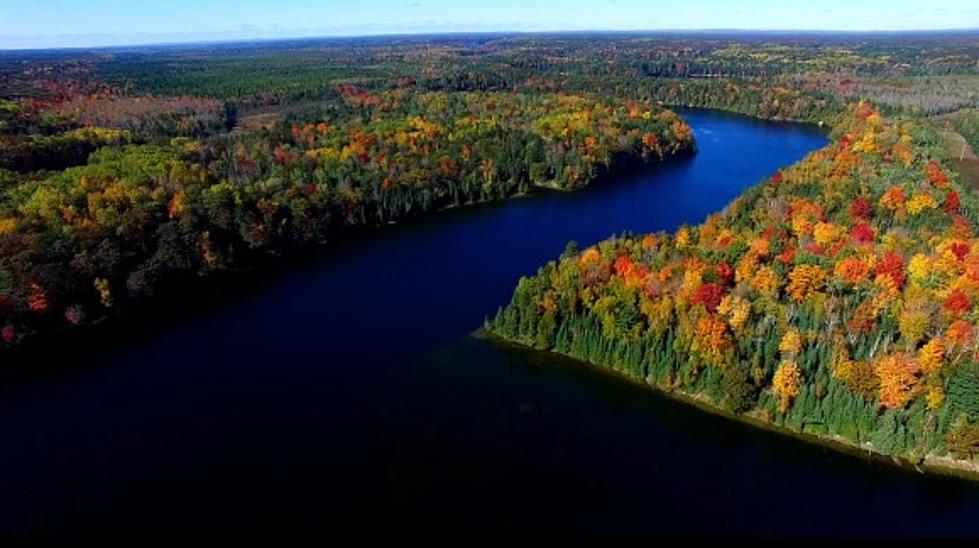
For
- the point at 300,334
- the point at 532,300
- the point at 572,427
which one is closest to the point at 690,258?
the point at 532,300

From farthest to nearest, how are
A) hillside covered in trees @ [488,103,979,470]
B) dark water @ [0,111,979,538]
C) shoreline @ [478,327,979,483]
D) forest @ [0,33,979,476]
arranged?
forest @ [0,33,979,476]
hillside covered in trees @ [488,103,979,470]
shoreline @ [478,327,979,483]
dark water @ [0,111,979,538]

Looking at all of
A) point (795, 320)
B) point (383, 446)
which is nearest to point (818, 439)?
point (795, 320)

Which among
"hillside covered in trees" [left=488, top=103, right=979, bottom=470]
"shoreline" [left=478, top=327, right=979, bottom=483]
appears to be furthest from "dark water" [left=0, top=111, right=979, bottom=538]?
"hillside covered in trees" [left=488, top=103, right=979, bottom=470]

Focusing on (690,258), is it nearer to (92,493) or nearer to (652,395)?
(652,395)

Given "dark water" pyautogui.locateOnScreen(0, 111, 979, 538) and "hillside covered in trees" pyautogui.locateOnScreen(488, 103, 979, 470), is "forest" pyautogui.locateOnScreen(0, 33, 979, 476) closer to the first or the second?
"hillside covered in trees" pyautogui.locateOnScreen(488, 103, 979, 470)

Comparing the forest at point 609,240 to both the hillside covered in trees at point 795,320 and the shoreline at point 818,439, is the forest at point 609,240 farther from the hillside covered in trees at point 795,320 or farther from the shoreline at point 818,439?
the shoreline at point 818,439
